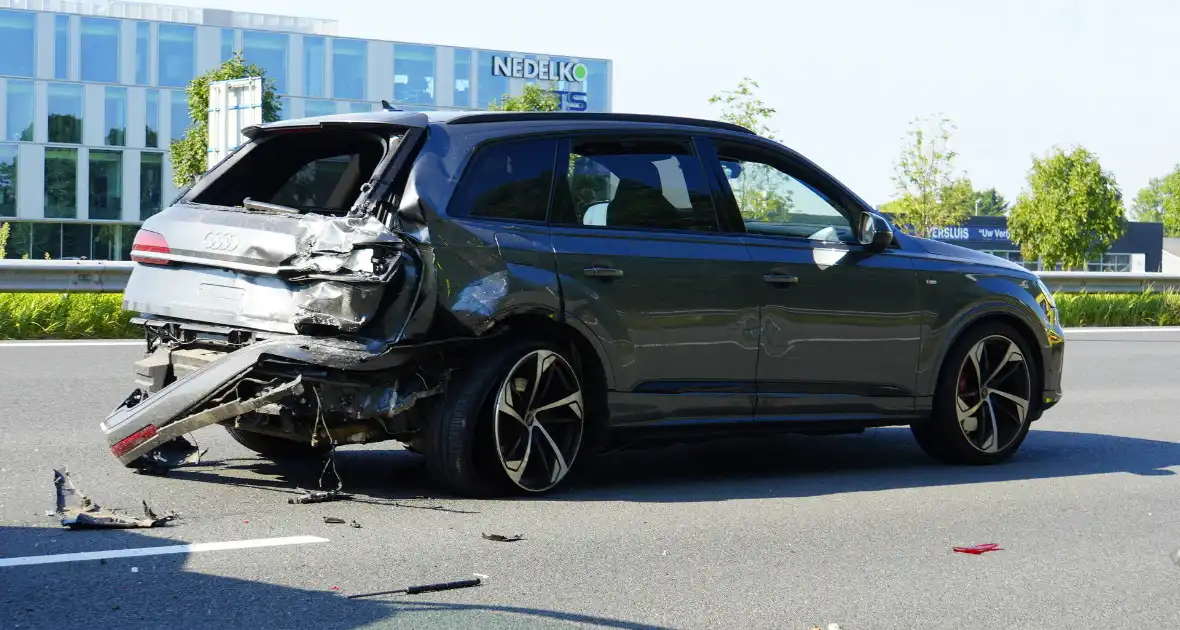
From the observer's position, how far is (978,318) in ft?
26.6

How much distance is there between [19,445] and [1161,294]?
67.7 feet

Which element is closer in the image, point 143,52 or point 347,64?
point 143,52

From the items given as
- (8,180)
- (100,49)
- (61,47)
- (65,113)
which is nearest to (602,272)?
(8,180)

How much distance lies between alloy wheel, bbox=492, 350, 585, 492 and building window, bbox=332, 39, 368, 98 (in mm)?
53225

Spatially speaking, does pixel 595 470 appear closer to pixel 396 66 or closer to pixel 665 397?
pixel 665 397

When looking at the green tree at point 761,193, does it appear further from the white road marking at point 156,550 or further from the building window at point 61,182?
the building window at point 61,182

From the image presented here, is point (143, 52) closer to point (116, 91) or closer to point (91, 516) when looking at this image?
point (116, 91)

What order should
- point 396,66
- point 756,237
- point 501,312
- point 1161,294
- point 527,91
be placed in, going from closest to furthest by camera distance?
point 501,312
point 756,237
point 1161,294
point 527,91
point 396,66

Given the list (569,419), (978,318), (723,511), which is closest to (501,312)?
(569,419)

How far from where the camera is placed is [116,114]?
54.3m

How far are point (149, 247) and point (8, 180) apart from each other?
163 feet

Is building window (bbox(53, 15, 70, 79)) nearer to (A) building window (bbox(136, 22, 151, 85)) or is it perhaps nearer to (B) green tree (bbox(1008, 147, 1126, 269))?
(A) building window (bbox(136, 22, 151, 85))

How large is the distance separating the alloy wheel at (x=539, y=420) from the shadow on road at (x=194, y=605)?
5.03 feet

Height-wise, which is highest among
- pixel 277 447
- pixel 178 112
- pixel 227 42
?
pixel 227 42
